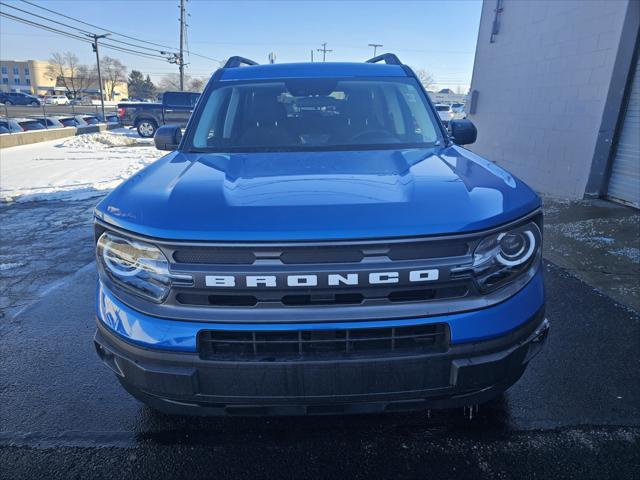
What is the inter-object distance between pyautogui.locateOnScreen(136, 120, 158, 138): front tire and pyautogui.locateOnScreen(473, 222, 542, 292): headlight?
19.9 meters

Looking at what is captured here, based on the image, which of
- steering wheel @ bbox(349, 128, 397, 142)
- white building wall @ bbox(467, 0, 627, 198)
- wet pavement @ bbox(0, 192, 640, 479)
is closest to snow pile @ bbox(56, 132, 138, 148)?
white building wall @ bbox(467, 0, 627, 198)

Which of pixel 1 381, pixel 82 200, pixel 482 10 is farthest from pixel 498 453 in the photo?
pixel 482 10

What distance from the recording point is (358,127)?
3037 millimetres

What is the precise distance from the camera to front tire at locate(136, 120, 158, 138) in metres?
19.4

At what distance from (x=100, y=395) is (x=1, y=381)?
715mm

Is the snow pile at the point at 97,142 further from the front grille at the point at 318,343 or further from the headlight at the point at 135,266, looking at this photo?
the front grille at the point at 318,343

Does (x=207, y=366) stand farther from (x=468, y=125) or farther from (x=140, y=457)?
(x=468, y=125)

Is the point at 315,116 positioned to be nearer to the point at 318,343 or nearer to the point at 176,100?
the point at 318,343

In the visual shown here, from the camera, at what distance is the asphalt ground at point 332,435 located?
2031 mm

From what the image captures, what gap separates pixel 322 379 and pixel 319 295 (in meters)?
0.31

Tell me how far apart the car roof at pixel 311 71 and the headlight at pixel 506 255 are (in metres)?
2.01

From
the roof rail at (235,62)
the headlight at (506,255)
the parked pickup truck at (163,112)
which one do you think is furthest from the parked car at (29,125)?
the headlight at (506,255)

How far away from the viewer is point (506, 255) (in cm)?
178


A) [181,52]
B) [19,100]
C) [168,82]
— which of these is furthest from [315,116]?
[168,82]
